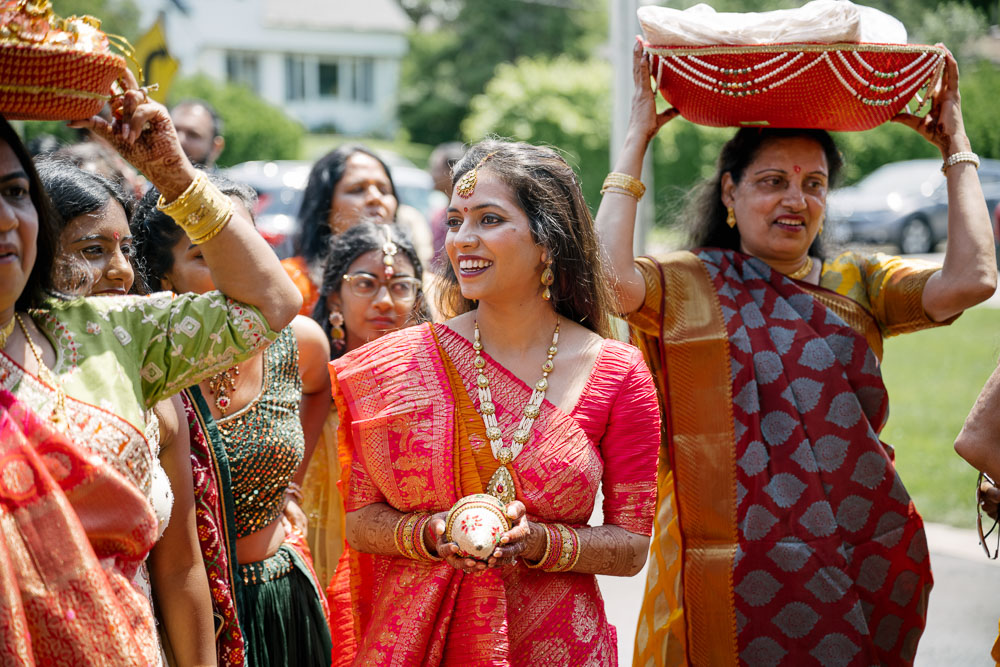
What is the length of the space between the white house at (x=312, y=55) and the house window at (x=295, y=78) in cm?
4

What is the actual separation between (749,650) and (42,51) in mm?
2353

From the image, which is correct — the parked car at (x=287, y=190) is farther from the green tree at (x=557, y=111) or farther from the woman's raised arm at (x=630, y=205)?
the woman's raised arm at (x=630, y=205)

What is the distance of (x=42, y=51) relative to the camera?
1.73 metres

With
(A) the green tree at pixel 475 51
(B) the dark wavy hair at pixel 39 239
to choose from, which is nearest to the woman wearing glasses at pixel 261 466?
(B) the dark wavy hair at pixel 39 239

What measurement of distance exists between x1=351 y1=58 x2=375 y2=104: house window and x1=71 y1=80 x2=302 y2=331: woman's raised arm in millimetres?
41879

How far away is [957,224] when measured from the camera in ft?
10.5

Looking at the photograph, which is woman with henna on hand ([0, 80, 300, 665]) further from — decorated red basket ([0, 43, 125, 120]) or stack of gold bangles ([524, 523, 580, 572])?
stack of gold bangles ([524, 523, 580, 572])

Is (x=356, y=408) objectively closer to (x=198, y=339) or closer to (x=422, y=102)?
(x=198, y=339)

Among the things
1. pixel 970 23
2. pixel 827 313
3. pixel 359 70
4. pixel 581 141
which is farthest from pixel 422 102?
pixel 827 313

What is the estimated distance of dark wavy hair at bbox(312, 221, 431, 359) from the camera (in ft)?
13.1

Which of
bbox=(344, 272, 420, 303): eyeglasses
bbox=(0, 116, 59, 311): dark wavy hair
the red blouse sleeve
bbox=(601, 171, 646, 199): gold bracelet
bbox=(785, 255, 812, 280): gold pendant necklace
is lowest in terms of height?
bbox=(344, 272, 420, 303): eyeglasses

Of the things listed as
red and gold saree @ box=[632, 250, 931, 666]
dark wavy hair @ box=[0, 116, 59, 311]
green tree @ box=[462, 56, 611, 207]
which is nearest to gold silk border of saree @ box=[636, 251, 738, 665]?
red and gold saree @ box=[632, 250, 931, 666]

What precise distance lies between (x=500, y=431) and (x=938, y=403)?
781cm

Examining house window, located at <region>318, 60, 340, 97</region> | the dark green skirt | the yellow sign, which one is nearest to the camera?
the dark green skirt
